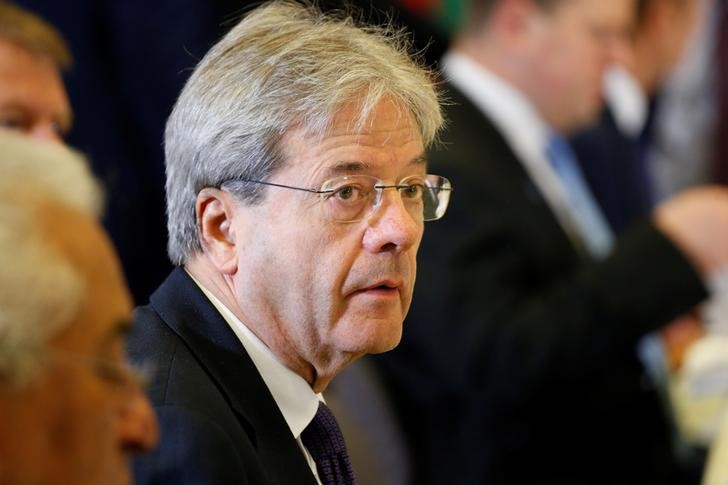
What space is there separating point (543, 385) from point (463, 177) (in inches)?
21.4

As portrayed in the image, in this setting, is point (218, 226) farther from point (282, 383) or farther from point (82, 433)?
point (82, 433)

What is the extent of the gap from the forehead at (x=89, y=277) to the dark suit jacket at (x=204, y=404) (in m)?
0.36

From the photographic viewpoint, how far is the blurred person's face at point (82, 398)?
0.93 m

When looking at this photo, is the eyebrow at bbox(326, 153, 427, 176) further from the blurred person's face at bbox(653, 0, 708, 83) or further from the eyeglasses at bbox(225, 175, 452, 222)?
the blurred person's face at bbox(653, 0, 708, 83)

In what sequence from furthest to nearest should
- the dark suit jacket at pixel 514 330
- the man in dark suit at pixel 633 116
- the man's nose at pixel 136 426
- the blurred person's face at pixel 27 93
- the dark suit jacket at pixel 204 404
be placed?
the man in dark suit at pixel 633 116 → the dark suit jacket at pixel 514 330 → the blurred person's face at pixel 27 93 → the dark suit jacket at pixel 204 404 → the man's nose at pixel 136 426

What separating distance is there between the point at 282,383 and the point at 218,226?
0.72 feet

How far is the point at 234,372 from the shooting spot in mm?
1551

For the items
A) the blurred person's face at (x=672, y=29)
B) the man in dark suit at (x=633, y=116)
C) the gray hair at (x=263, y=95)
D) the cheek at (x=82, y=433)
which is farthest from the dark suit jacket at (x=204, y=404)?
the blurred person's face at (x=672, y=29)

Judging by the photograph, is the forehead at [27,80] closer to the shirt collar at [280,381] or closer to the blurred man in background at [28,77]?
the blurred man in background at [28,77]

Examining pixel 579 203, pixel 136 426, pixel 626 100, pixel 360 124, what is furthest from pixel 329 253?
pixel 626 100

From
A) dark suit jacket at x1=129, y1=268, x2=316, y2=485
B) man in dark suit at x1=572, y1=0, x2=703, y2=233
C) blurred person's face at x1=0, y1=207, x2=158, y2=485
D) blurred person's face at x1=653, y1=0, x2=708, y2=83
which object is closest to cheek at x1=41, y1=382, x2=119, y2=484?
blurred person's face at x1=0, y1=207, x2=158, y2=485

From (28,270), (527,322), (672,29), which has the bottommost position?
(527,322)

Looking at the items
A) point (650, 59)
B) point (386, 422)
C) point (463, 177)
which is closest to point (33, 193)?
point (386, 422)

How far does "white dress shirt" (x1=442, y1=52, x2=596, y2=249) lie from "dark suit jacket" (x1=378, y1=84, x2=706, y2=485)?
15cm
